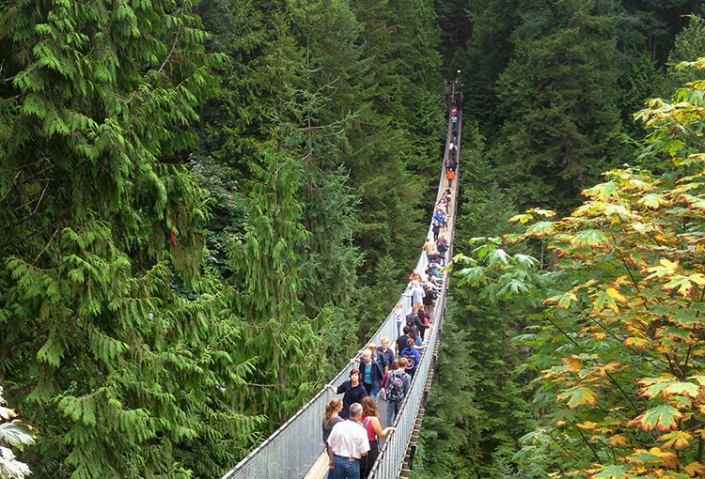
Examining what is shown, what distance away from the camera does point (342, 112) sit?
2284cm

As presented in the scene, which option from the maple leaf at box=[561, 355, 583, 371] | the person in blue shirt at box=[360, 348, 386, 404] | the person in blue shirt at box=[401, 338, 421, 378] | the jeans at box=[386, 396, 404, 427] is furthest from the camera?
the person in blue shirt at box=[401, 338, 421, 378]

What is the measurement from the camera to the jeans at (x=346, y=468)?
5.68m

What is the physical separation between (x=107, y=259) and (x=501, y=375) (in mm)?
19379

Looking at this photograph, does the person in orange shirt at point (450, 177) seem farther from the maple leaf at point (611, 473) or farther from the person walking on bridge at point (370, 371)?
the maple leaf at point (611, 473)

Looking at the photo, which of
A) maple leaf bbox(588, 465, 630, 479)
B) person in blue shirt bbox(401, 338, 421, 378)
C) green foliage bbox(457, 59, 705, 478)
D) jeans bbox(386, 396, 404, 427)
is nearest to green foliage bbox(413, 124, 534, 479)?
person in blue shirt bbox(401, 338, 421, 378)

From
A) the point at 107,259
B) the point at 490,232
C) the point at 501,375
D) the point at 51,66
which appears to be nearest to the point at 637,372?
the point at 107,259

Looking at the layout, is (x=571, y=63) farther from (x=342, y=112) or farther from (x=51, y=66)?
(x=51, y=66)

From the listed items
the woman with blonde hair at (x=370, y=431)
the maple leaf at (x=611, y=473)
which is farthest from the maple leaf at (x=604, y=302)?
the woman with blonde hair at (x=370, y=431)

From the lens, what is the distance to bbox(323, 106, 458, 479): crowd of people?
569 centimetres

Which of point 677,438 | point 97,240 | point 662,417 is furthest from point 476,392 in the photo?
point 662,417

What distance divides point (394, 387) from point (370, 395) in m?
0.62

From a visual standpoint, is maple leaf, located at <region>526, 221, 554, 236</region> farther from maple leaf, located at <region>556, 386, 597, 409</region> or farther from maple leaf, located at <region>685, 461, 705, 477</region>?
maple leaf, located at <region>685, 461, 705, 477</region>

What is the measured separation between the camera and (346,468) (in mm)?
5684

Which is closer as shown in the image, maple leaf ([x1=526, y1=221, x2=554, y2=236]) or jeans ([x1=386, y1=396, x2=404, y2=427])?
maple leaf ([x1=526, y1=221, x2=554, y2=236])
